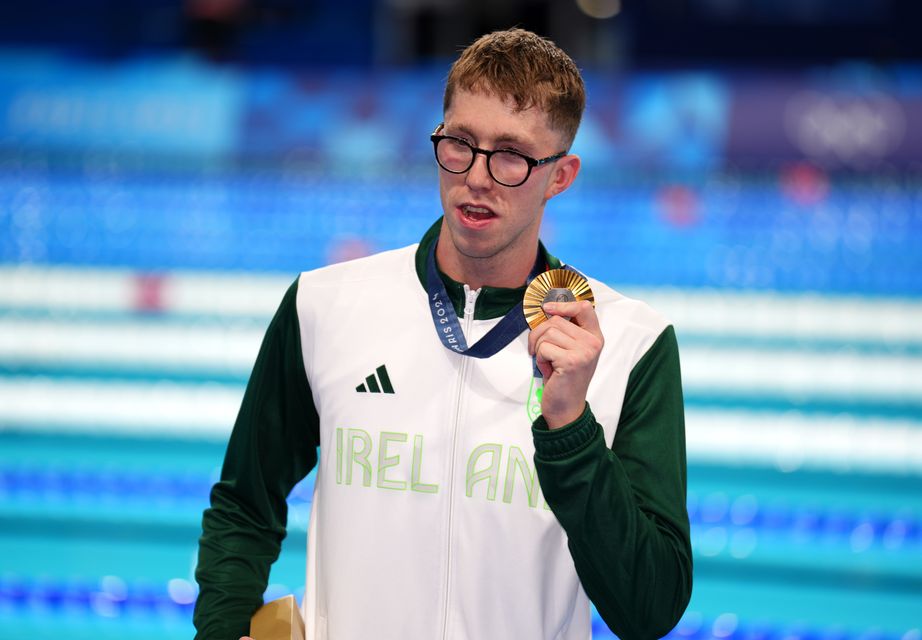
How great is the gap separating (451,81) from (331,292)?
1.13ft

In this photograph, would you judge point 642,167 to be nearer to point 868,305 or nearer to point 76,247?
point 868,305

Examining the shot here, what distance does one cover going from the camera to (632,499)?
49.1 inches

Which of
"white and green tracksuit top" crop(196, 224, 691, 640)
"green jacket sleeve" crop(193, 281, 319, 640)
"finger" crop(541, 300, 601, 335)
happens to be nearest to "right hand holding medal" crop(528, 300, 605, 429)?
"finger" crop(541, 300, 601, 335)

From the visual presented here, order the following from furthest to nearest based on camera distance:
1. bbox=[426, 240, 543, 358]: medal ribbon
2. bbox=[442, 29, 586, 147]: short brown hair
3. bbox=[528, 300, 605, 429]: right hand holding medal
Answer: bbox=[426, 240, 543, 358]: medal ribbon < bbox=[442, 29, 586, 147]: short brown hair < bbox=[528, 300, 605, 429]: right hand holding medal

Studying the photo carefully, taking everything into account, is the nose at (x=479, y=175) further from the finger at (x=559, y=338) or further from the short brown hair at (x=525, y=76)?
the finger at (x=559, y=338)

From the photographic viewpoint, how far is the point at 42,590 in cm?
352

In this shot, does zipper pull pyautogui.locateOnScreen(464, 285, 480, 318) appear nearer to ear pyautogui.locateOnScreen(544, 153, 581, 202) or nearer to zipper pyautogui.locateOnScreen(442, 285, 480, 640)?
zipper pyautogui.locateOnScreen(442, 285, 480, 640)

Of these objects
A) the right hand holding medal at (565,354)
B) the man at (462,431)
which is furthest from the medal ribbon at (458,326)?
the right hand holding medal at (565,354)

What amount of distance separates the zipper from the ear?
0.56 ft

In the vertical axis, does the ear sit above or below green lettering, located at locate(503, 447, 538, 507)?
above

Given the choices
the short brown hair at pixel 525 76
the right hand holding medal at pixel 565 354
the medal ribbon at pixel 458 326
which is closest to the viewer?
the right hand holding medal at pixel 565 354

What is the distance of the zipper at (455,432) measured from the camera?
1.39 m

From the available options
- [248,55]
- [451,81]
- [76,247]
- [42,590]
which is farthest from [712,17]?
[451,81]

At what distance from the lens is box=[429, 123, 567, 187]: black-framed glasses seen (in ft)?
4.45
